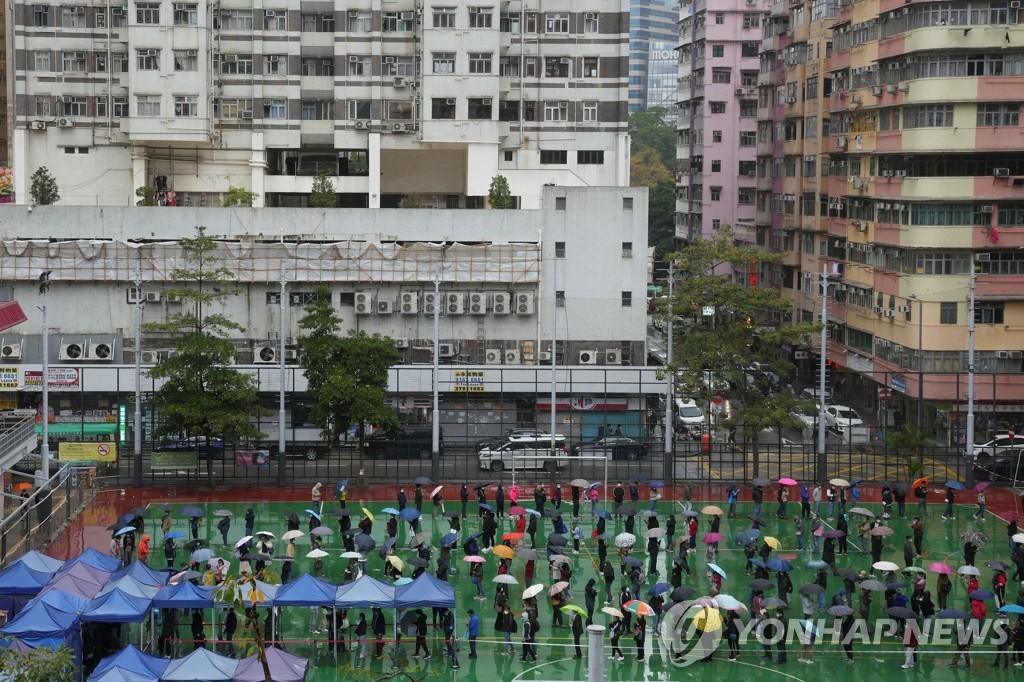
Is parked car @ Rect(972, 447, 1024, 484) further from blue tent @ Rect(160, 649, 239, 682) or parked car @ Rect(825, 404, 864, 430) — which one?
blue tent @ Rect(160, 649, 239, 682)

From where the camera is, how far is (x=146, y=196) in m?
55.1

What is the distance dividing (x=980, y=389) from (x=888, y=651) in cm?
2255

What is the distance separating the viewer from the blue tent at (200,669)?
22.8 m

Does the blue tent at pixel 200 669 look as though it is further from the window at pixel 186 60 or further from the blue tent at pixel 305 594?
the window at pixel 186 60

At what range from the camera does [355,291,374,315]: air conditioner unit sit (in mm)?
52281

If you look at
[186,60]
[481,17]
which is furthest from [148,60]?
[481,17]

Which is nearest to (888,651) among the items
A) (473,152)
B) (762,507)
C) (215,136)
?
(762,507)

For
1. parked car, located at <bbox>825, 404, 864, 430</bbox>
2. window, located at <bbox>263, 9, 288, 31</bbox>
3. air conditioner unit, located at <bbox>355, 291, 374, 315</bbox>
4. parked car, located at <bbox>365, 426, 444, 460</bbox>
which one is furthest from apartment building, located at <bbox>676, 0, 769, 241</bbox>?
parked car, located at <bbox>365, 426, 444, 460</bbox>

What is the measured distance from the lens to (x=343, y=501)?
123 feet

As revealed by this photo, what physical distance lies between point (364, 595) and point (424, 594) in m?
1.11

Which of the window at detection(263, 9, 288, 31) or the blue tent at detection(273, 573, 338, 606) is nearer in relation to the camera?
the blue tent at detection(273, 573, 338, 606)

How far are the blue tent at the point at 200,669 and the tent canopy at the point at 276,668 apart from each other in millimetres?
190

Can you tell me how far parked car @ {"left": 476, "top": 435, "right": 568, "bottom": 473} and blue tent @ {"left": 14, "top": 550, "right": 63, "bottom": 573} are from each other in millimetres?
18010

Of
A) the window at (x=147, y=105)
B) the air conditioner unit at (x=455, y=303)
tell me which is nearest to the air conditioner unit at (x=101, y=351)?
the window at (x=147, y=105)
